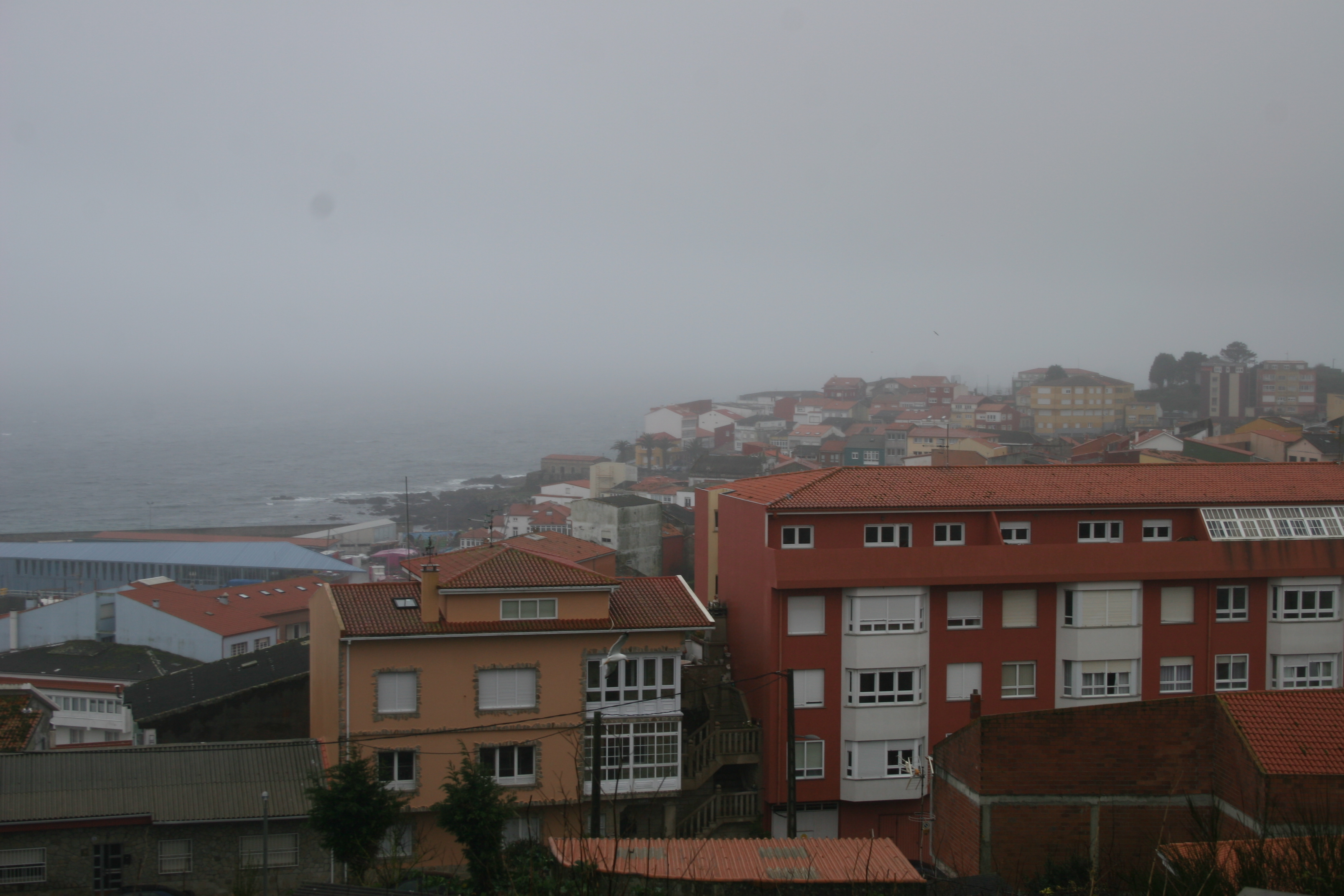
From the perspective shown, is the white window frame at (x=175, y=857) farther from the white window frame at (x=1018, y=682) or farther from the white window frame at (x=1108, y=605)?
the white window frame at (x=1108, y=605)

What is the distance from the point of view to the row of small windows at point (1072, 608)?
45.9 ft

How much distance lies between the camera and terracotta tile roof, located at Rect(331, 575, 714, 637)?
12.8 m

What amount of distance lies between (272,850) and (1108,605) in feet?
35.2

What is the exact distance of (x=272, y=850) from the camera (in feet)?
40.0

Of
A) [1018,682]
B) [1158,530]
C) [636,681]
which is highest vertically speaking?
[1158,530]

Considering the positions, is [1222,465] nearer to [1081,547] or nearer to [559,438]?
[1081,547]

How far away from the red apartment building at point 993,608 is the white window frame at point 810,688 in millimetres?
28

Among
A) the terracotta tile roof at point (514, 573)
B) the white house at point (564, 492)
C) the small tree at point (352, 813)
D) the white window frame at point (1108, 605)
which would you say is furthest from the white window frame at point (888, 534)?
the white house at point (564, 492)

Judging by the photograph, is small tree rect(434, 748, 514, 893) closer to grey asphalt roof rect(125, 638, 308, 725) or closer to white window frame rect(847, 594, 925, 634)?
white window frame rect(847, 594, 925, 634)

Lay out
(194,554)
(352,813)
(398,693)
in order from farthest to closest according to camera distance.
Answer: (194,554) → (398,693) → (352,813)

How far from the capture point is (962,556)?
13906 millimetres

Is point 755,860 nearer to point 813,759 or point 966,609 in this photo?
point 813,759

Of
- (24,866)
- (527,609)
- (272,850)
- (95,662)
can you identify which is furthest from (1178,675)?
(95,662)

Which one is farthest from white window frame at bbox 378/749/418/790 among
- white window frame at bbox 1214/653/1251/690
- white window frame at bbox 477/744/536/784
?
white window frame at bbox 1214/653/1251/690
